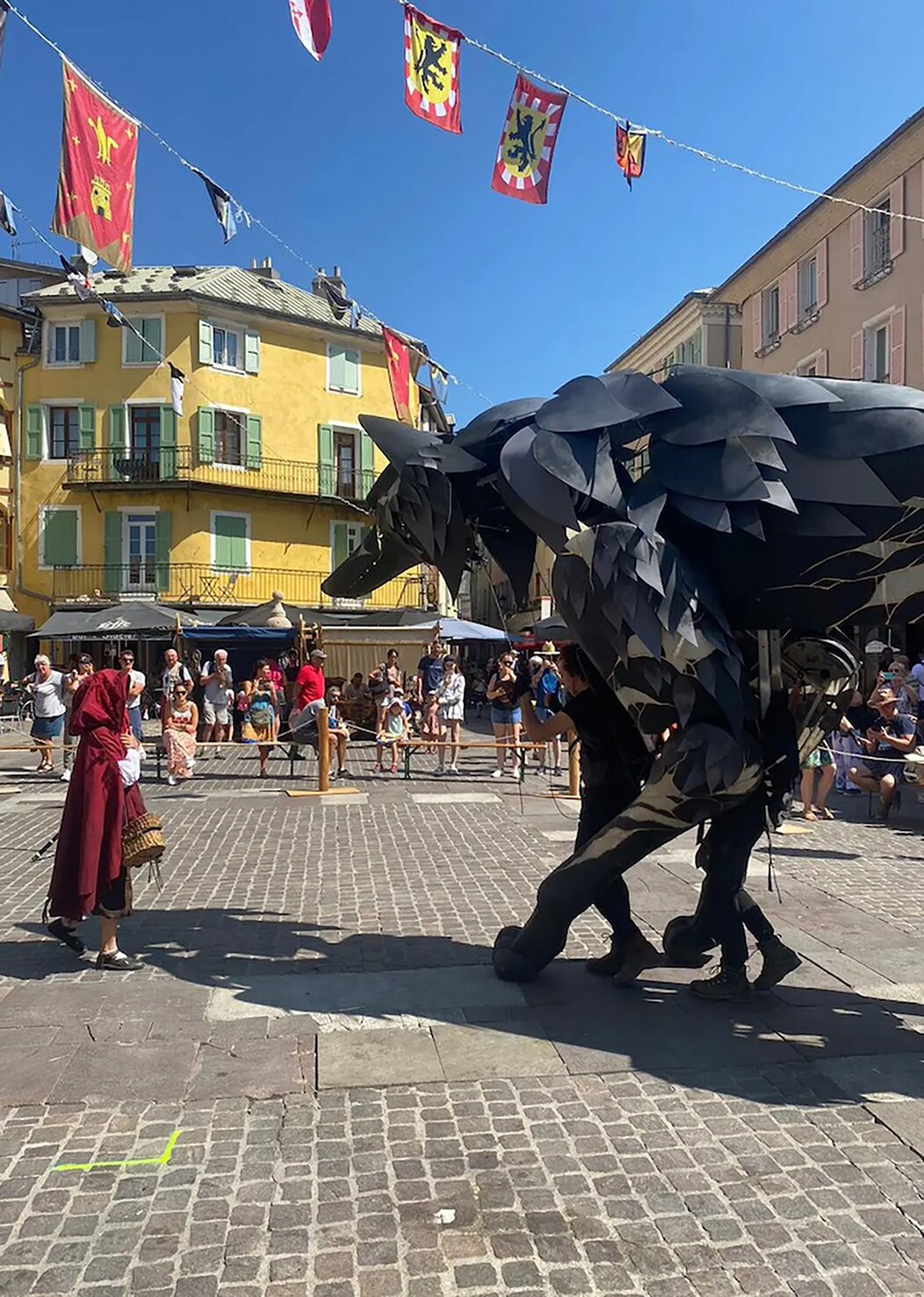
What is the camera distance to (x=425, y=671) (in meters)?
18.5

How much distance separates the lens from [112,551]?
→ 2733 cm

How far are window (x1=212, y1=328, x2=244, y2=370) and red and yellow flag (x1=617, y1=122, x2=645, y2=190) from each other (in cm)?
2065

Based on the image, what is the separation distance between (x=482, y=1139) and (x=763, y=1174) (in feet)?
2.86

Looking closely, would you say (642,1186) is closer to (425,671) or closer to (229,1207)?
(229,1207)

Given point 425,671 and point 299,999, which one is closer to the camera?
point 299,999

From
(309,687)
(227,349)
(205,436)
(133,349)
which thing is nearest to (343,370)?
(227,349)

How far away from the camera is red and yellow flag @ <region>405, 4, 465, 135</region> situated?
7863 millimetres

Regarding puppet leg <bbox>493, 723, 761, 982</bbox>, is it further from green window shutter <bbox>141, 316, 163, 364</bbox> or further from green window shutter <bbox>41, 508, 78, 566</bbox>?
green window shutter <bbox>141, 316, 163, 364</bbox>

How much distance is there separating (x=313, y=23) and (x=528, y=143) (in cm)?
259

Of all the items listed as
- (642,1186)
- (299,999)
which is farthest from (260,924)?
(642,1186)

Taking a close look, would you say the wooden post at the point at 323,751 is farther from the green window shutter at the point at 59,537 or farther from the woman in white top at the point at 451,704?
the green window shutter at the point at 59,537

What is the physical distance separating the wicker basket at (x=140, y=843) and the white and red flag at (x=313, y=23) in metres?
5.70

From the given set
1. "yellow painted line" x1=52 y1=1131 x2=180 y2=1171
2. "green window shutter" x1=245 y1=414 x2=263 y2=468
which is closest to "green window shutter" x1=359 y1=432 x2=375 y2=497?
"green window shutter" x1=245 y1=414 x2=263 y2=468

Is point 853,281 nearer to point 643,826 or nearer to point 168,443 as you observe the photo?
point 168,443
